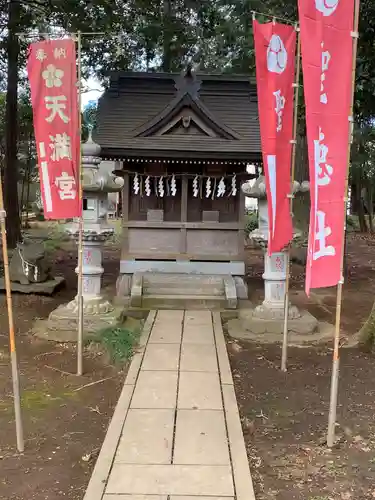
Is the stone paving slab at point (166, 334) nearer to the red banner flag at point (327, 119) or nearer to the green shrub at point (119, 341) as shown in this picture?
the green shrub at point (119, 341)

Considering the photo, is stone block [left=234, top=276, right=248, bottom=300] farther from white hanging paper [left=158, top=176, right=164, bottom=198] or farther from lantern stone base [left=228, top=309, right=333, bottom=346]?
white hanging paper [left=158, top=176, right=164, bottom=198]

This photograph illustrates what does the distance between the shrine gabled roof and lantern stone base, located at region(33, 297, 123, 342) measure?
334 cm

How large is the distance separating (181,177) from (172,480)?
26.9 ft

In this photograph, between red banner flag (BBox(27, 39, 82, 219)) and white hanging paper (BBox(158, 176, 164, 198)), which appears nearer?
red banner flag (BBox(27, 39, 82, 219))

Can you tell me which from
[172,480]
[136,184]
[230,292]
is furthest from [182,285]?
[172,480]

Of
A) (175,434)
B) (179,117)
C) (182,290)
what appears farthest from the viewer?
(179,117)

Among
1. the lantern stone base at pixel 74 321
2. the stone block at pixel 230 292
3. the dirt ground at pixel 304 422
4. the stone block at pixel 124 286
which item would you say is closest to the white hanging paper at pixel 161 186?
the stone block at pixel 124 286

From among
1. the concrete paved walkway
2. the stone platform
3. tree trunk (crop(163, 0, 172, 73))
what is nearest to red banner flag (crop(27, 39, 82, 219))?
the concrete paved walkway

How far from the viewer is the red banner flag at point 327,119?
4246 mm

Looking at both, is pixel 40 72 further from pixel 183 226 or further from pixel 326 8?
pixel 183 226

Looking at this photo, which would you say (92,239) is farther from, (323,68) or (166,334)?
(323,68)

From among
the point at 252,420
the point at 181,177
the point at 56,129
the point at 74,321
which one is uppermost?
the point at 56,129

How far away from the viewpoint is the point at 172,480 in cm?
373

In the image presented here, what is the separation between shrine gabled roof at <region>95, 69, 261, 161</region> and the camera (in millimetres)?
10398
